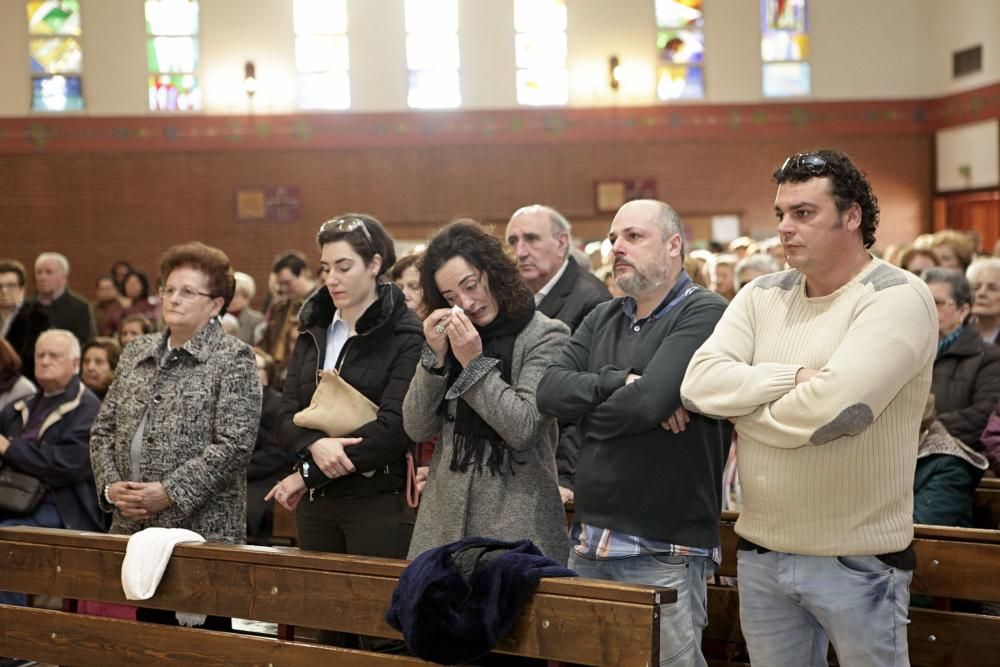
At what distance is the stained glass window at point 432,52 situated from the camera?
15617mm

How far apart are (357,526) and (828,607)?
1582mm

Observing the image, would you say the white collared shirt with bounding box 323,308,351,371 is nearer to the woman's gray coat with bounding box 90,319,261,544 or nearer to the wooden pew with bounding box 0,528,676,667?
the woman's gray coat with bounding box 90,319,261,544

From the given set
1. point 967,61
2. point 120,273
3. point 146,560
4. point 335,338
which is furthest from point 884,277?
point 967,61

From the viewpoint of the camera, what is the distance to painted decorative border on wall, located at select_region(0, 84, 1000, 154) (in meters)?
15.4

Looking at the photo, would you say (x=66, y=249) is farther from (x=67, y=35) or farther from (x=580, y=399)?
(x=580, y=399)

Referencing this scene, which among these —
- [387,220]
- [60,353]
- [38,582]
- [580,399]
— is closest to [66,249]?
[387,220]

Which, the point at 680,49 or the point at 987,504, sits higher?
the point at 680,49

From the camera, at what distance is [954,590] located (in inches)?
136

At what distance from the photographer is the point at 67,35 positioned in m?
15.2

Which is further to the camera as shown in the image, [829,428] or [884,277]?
[884,277]

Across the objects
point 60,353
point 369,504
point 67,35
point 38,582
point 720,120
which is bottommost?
point 38,582

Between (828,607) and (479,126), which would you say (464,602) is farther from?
(479,126)

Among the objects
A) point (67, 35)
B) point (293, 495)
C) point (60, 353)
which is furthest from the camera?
point (67, 35)

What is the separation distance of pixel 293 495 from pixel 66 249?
12.8 metres
